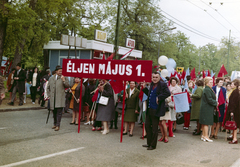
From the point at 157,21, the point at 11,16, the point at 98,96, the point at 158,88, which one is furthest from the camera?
the point at 157,21

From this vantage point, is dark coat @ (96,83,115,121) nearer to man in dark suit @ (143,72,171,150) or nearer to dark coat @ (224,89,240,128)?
man in dark suit @ (143,72,171,150)

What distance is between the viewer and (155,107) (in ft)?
22.5

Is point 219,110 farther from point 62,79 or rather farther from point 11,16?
point 11,16

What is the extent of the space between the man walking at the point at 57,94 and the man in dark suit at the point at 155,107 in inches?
118

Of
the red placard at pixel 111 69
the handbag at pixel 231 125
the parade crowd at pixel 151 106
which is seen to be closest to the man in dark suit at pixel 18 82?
the parade crowd at pixel 151 106

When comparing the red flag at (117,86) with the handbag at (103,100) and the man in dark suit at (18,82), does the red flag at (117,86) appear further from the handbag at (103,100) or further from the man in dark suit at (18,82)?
the man in dark suit at (18,82)

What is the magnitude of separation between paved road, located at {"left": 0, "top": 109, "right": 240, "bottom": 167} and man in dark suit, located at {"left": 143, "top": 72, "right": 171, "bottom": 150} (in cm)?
33

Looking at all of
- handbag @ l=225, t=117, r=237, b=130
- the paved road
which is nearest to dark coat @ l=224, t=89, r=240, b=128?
handbag @ l=225, t=117, r=237, b=130

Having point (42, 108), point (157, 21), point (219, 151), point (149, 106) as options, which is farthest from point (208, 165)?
point (157, 21)

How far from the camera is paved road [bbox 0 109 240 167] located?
547cm

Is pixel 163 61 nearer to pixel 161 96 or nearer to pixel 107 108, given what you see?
pixel 107 108

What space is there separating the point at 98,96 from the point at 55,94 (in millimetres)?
1397

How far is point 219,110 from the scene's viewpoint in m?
9.30

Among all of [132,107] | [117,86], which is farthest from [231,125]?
[117,86]
